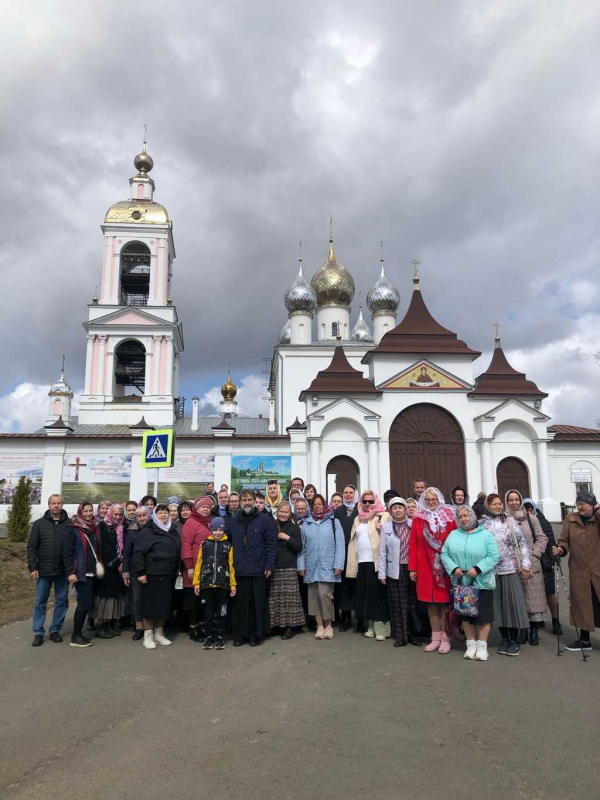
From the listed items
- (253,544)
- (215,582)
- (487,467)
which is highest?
(487,467)

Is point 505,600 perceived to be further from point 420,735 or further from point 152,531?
point 152,531

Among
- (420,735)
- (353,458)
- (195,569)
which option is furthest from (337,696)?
(353,458)

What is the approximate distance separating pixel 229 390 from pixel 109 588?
33250mm

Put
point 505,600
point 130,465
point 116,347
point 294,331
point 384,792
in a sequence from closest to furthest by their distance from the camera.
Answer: point 384,792 < point 505,600 < point 130,465 < point 116,347 < point 294,331

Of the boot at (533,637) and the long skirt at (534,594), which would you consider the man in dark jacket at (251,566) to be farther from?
the boot at (533,637)

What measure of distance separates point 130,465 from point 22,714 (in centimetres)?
1719

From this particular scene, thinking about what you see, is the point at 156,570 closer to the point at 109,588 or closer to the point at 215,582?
the point at 215,582

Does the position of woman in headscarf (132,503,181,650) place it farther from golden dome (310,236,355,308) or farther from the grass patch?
golden dome (310,236,355,308)

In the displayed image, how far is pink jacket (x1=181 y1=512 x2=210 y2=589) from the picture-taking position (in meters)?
6.85

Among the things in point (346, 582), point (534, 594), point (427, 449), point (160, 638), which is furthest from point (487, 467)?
point (160, 638)

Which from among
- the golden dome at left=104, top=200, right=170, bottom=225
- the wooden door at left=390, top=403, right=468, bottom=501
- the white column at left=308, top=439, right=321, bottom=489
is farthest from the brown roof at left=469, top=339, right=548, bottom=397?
the golden dome at left=104, top=200, right=170, bottom=225

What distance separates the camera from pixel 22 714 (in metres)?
4.53

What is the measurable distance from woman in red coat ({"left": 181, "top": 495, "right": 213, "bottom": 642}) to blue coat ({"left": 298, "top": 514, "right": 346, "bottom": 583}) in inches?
50.1

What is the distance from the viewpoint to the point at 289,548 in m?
6.82
